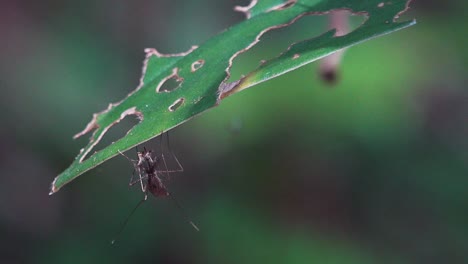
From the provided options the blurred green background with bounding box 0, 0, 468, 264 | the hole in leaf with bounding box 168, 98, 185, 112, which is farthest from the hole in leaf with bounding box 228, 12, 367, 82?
the hole in leaf with bounding box 168, 98, 185, 112

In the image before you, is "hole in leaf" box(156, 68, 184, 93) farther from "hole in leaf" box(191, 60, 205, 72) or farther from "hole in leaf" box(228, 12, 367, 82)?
"hole in leaf" box(228, 12, 367, 82)

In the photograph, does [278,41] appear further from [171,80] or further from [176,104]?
[176,104]

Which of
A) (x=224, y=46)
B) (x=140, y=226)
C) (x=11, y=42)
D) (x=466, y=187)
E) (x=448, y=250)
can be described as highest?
(x=224, y=46)

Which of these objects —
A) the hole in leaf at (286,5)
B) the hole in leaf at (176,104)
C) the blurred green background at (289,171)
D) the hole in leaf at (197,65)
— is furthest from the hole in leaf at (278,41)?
the hole in leaf at (176,104)

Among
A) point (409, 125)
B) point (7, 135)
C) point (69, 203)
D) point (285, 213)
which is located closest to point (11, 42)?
point (7, 135)

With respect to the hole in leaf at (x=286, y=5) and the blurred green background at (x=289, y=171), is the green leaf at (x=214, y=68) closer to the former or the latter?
the hole in leaf at (x=286, y=5)

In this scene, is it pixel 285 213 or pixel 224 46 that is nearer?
pixel 224 46

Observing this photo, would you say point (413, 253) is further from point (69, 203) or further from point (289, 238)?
point (69, 203)
